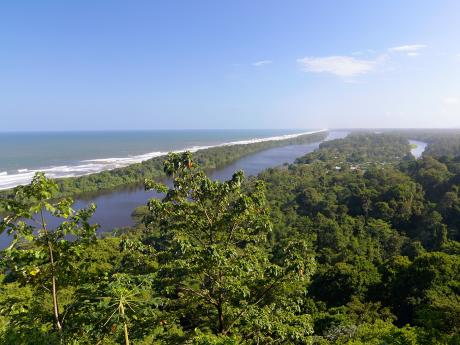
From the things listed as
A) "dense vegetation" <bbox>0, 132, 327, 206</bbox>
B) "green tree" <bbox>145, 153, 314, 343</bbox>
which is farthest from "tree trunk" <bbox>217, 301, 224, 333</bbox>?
"dense vegetation" <bbox>0, 132, 327, 206</bbox>

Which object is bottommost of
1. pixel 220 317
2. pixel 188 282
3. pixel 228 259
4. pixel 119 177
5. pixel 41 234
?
pixel 119 177

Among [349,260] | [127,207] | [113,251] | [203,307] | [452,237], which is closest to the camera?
[203,307]

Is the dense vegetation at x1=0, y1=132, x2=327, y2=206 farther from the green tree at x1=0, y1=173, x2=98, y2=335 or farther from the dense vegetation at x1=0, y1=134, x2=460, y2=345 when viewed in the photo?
the green tree at x1=0, y1=173, x2=98, y2=335

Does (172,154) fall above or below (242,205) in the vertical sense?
above

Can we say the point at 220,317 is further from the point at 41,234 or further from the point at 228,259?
the point at 41,234

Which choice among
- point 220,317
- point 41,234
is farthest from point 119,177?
point 41,234

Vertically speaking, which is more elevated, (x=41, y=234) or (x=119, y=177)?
(x=41, y=234)

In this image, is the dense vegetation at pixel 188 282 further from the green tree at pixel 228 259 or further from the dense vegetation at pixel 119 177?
the dense vegetation at pixel 119 177

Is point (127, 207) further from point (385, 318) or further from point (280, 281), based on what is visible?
point (280, 281)

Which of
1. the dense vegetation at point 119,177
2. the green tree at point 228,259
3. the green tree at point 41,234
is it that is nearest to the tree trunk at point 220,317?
the green tree at point 228,259

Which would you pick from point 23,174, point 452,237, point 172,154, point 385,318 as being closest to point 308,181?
point 452,237

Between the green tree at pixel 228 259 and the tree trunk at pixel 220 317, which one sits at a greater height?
the green tree at pixel 228 259
